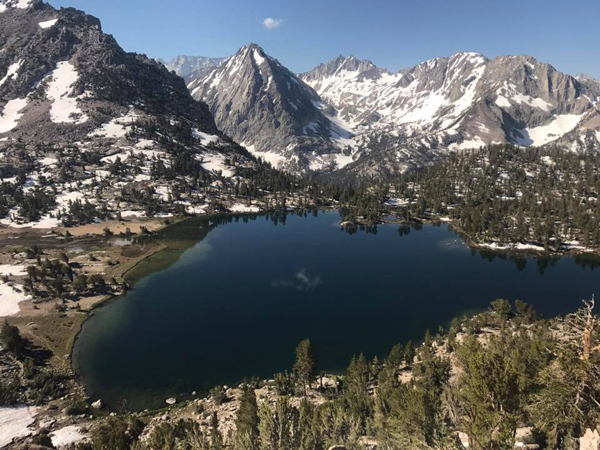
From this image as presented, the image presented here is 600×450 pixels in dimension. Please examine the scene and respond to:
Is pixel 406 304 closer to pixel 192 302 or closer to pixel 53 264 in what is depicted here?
pixel 192 302

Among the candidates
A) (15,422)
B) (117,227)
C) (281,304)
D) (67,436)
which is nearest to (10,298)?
(15,422)

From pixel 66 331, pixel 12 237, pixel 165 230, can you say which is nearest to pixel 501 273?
pixel 66 331

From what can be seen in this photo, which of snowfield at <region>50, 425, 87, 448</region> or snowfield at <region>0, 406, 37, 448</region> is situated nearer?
snowfield at <region>50, 425, 87, 448</region>

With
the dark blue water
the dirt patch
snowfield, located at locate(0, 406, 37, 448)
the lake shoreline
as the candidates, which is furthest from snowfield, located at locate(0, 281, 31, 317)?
the dirt patch

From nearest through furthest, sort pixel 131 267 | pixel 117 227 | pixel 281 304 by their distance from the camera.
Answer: pixel 281 304 → pixel 131 267 → pixel 117 227

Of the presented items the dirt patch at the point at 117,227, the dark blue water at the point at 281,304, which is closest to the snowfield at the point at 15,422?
the dark blue water at the point at 281,304

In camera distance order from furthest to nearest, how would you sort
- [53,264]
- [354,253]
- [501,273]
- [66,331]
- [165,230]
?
[165,230] → [354,253] → [501,273] → [53,264] → [66,331]

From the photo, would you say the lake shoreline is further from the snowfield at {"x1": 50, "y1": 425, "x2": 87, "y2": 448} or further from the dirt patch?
the snowfield at {"x1": 50, "y1": 425, "x2": 87, "y2": 448}

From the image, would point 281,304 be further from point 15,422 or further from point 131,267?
point 131,267
